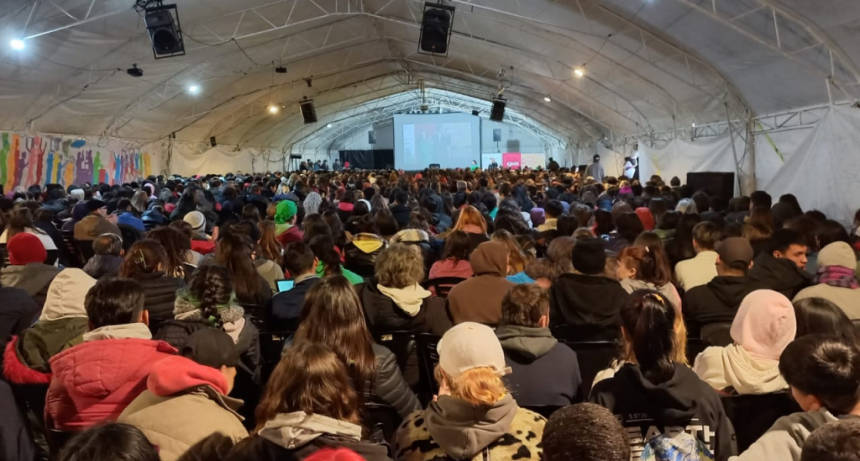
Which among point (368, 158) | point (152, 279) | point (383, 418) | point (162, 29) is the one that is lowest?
point (383, 418)

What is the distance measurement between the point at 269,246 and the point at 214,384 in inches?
137

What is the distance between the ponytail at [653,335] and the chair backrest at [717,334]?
158 cm

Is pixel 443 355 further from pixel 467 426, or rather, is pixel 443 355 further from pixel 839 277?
pixel 839 277

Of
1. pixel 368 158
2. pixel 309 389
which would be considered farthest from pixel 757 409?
pixel 368 158

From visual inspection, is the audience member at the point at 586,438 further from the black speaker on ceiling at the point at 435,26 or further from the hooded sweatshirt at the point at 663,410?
the black speaker on ceiling at the point at 435,26

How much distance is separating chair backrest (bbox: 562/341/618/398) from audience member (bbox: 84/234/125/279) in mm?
3170

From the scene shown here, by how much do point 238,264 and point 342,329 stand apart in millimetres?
1818

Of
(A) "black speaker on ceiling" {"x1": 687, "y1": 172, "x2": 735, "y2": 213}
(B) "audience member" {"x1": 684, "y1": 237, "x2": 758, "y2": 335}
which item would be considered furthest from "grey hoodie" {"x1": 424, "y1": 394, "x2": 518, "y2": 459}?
(A) "black speaker on ceiling" {"x1": 687, "y1": 172, "x2": 735, "y2": 213}

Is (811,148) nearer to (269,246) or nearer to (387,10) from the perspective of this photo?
(269,246)

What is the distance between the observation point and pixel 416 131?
29797 mm

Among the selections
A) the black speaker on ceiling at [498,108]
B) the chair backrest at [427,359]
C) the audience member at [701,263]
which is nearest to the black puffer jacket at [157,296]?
the chair backrest at [427,359]

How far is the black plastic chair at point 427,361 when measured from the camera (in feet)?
11.2

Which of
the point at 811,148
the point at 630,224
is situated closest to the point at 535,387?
the point at 630,224

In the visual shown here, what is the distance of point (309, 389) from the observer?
175 cm
